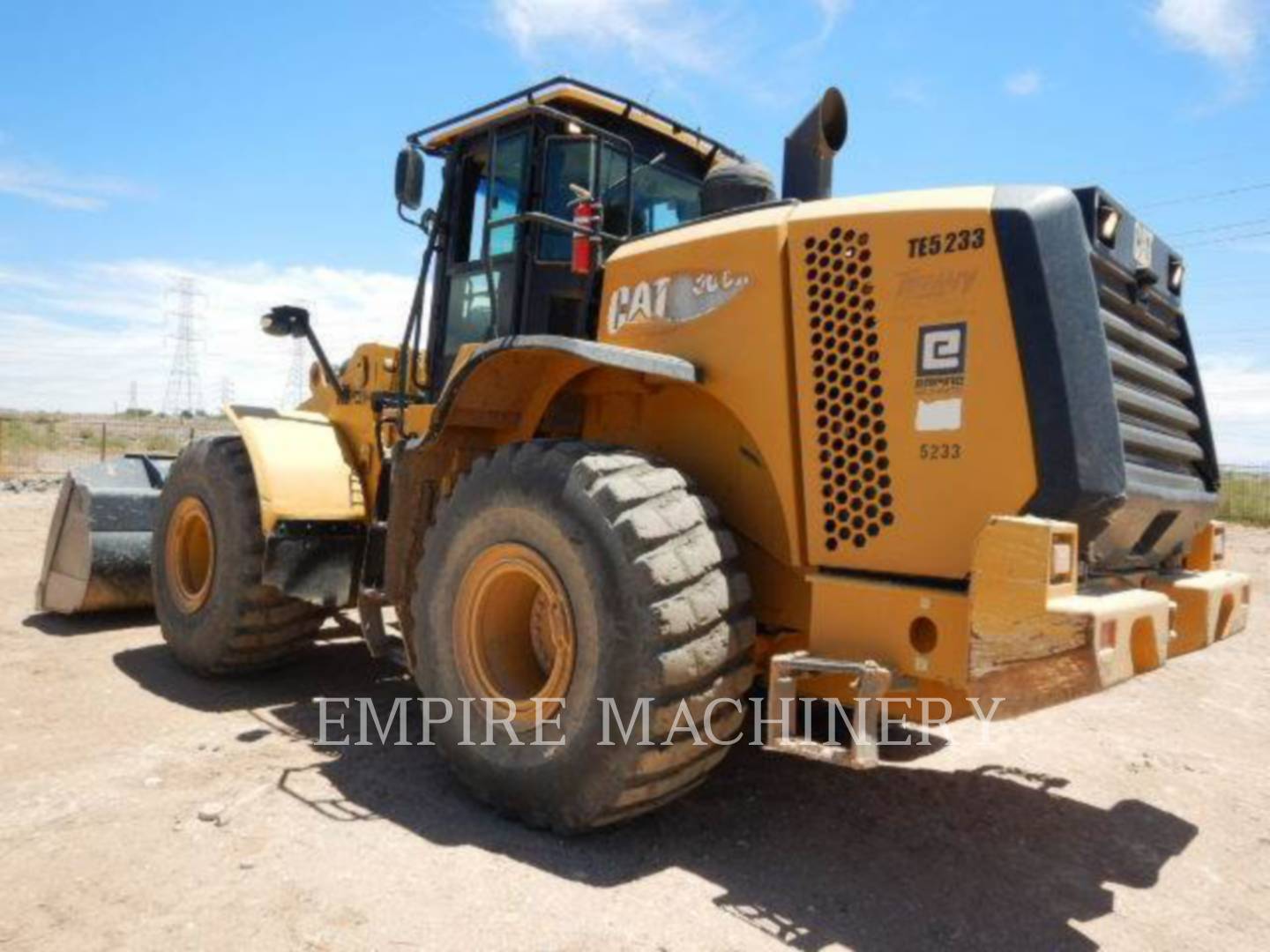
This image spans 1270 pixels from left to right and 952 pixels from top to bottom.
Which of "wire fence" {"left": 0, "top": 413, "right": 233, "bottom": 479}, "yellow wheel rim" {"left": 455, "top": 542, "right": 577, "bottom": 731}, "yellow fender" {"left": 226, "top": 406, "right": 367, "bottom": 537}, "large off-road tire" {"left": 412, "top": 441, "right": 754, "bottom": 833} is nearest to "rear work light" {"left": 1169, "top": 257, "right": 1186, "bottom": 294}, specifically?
"large off-road tire" {"left": 412, "top": 441, "right": 754, "bottom": 833}

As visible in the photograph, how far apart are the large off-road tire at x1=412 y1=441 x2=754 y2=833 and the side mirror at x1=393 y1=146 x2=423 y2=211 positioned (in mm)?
1795

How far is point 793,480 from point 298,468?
3.10 m

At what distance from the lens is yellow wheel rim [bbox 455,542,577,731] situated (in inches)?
134

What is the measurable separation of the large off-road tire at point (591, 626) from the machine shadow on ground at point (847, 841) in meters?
0.21

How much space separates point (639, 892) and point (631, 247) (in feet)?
8.17

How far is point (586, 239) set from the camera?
432 cm

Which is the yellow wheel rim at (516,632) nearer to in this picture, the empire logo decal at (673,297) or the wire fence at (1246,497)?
the empire logo decal at (673,297)

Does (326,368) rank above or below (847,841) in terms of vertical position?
above

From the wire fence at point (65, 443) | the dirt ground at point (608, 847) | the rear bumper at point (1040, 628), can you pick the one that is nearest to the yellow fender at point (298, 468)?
the dirt ground at point (608, 847)

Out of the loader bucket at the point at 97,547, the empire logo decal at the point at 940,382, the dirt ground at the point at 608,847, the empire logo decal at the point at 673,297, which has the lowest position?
the dirt ground at the point at 608,847

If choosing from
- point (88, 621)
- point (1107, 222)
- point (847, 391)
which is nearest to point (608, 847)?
point (847, 391)

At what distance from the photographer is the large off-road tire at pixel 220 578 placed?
16.9 ft

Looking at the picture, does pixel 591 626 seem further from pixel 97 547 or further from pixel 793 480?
pixel 97 547

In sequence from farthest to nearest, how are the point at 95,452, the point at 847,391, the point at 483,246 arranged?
the point at 95,452
the point at 483,246
the point at 847,391
